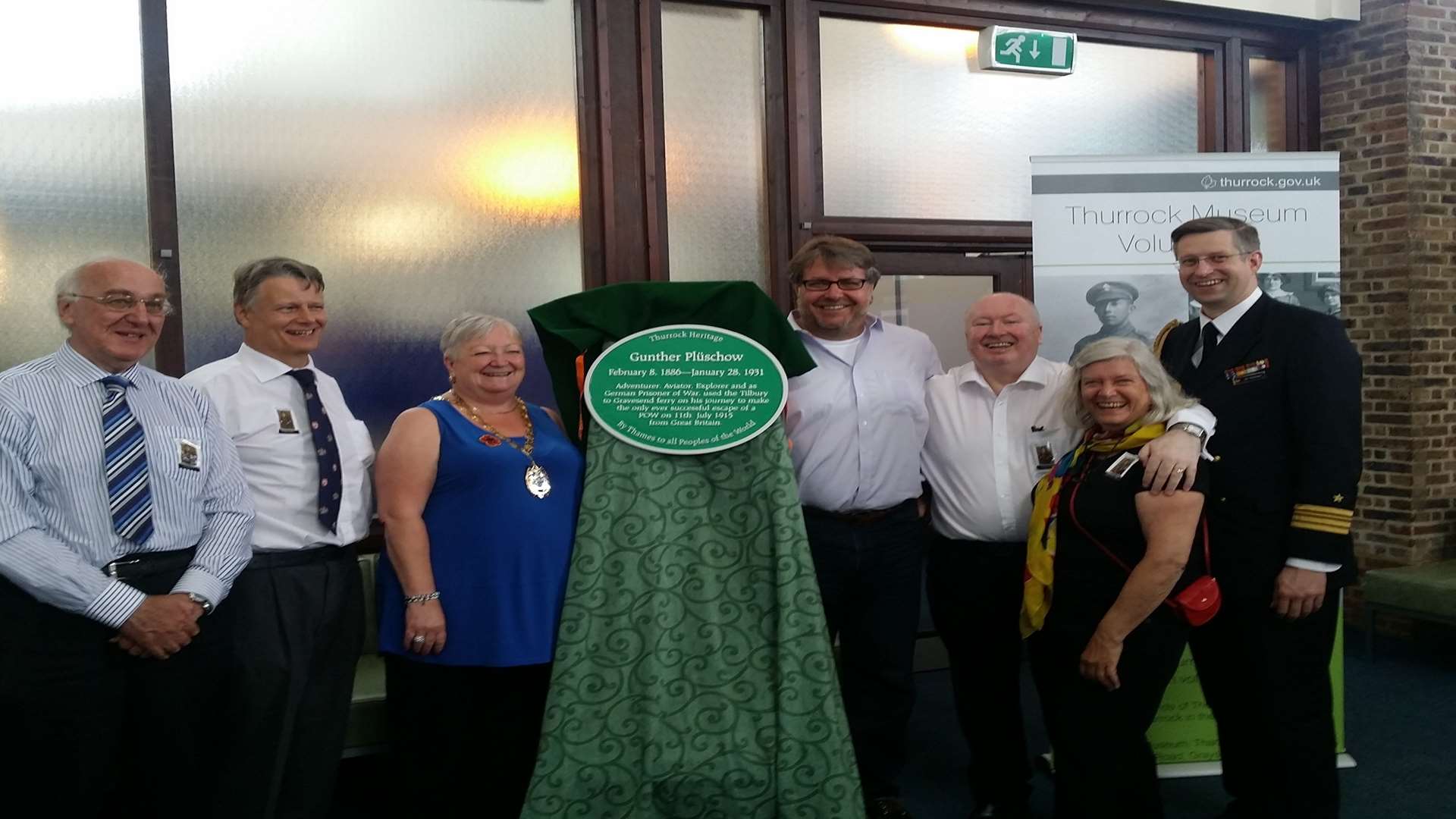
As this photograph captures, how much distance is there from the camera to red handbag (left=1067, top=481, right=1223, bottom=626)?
7.64 feet

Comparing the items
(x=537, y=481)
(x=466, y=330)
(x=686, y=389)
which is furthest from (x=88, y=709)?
(x=686, y=389)

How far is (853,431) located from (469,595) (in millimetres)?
1093

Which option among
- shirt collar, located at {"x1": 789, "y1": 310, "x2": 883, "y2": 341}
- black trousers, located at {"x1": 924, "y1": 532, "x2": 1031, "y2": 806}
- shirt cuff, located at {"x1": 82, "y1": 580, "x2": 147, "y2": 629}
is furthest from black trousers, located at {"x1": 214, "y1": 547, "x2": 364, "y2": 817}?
black trousers, located at {"x1": 924, "y1": 532, "x2": 1031, "y2": 806}

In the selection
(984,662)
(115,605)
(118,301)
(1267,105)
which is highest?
(1267,105)

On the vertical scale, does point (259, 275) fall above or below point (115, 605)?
above

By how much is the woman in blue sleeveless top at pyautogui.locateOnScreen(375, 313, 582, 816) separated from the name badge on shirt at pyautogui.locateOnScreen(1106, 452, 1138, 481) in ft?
3.80

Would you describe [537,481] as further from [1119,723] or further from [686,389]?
[1119,723]

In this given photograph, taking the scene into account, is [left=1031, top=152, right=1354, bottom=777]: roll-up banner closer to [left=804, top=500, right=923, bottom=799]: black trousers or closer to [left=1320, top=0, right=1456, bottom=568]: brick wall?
[left=804, top=500, right=923, bottom=799]: black trousers

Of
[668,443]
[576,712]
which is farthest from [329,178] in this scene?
[576,712]

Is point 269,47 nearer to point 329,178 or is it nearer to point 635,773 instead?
point 329,178

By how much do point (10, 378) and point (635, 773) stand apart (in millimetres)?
1443

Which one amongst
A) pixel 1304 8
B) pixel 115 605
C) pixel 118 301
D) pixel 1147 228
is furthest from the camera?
pixel 1304 8

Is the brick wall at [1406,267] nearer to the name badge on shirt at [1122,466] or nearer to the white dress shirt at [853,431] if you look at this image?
the white dress shirt at [853,431]

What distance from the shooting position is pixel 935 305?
4871 mm
